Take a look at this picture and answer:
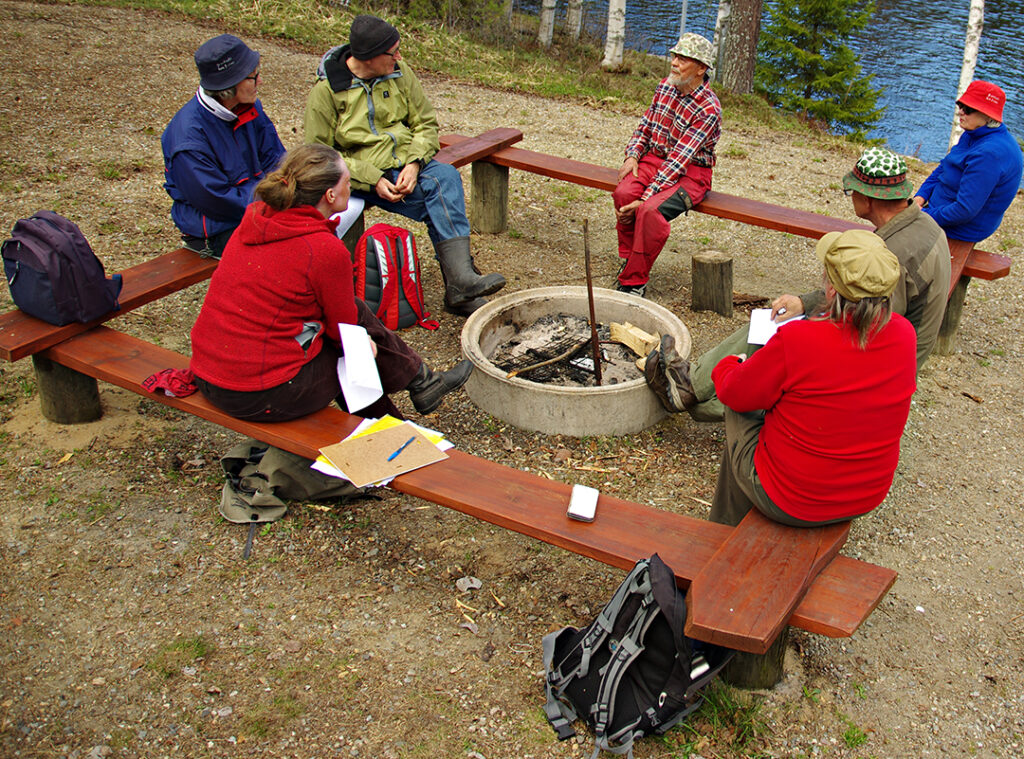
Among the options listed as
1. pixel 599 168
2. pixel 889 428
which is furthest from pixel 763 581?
pixel 599 168

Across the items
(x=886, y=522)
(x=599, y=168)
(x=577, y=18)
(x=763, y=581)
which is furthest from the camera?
(x=577, y=18)

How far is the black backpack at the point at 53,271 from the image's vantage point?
3.68 metres

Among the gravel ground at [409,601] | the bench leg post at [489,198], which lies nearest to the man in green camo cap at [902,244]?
the gravel ground at [409,601]

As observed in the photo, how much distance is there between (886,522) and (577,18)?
14102 mm

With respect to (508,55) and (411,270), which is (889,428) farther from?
(508,55)

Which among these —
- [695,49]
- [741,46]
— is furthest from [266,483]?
[741,46]

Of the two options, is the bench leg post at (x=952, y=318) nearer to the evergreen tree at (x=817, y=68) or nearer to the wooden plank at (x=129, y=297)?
the wooden plank at (x=129, y=297)

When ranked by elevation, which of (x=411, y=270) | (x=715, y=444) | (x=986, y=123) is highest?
(x=986, y=123)

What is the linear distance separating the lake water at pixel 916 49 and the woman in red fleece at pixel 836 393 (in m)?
12.7

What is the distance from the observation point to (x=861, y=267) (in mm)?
2477

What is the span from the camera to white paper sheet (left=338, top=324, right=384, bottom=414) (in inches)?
136

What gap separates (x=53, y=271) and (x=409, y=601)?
222 cm

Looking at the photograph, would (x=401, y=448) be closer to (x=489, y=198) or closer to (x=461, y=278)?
(x=461, y=278)

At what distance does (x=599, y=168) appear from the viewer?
20.0 ft
